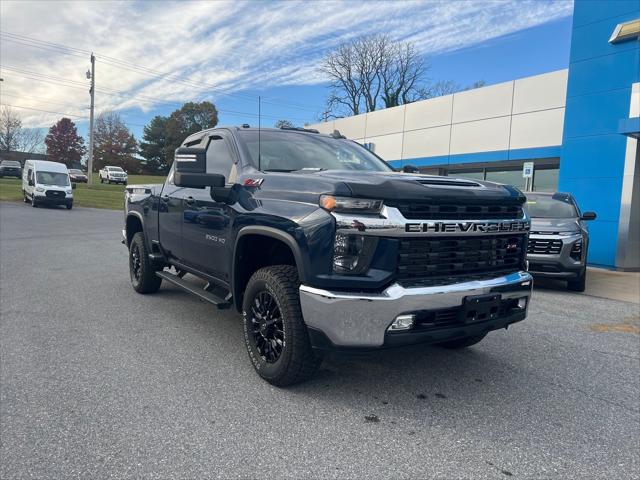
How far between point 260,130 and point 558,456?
3.60 metres

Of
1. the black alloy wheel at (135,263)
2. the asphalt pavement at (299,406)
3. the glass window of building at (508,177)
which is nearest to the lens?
the asphalt pavement at (299,406)

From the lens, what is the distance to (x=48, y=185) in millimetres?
24781

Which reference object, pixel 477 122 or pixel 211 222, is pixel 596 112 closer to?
pixel 477 122

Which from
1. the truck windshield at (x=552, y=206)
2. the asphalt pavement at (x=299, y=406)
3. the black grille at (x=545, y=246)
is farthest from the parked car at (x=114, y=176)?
the black grille at (x=545, y=246)

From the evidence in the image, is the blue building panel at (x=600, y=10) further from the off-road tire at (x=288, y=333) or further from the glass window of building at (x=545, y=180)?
the off-road tire at (x=288, y=333)

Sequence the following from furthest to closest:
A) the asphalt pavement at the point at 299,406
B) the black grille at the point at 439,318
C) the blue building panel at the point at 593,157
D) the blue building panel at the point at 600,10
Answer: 1. the blue building panel at the point at 593,157
2. the blue building panel at the point at 600,10
3. the black grille at the point at 439,318
4. the asphalt pavement at the point at 299,406

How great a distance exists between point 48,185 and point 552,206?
2394 centimetres

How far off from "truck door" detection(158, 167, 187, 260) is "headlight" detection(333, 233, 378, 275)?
257cm

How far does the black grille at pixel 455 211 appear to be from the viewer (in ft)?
10.3

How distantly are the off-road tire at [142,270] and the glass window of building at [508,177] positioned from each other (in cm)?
1328

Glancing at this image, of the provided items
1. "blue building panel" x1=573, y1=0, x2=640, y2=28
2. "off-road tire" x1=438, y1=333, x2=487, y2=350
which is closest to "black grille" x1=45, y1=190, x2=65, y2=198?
"blue building panel" x1=573, y1=0, x2=640, y2=28

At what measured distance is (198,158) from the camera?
3951mm

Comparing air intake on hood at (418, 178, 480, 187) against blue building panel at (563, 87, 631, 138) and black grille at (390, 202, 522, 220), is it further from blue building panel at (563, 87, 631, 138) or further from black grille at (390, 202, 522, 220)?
blue building panel at (563, 87, 631, 138)

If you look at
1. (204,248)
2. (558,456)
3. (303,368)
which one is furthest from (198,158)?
(558,456)
